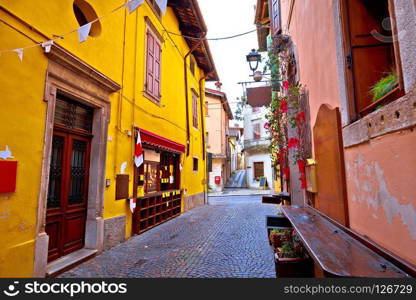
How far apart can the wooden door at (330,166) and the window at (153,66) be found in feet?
16.4

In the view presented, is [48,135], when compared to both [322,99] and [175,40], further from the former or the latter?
[175,40]

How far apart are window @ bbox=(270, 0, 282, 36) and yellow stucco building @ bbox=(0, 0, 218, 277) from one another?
289 centimetres

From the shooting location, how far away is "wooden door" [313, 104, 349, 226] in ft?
9.46

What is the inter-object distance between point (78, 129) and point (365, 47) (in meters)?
4.68

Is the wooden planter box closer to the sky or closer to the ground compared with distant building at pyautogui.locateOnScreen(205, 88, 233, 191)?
closer to the ground

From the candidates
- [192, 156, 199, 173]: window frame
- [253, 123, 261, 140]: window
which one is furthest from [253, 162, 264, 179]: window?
[192, 156, 199, 173]: window frame

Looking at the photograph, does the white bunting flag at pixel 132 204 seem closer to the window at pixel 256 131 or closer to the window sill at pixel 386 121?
the window sill at pixel 386 121

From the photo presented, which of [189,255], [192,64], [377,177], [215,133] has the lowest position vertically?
[189,255]

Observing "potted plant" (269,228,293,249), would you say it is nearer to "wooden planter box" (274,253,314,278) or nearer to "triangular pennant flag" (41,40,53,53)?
"wooden planter box" (274,253,314,278)

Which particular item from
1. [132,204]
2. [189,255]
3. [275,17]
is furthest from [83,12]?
[275,17]

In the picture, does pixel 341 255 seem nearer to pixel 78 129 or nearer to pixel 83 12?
pixel 78 129

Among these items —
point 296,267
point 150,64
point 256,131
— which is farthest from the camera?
point 256,131

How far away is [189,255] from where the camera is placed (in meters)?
4.77

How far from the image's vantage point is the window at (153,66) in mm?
7234
